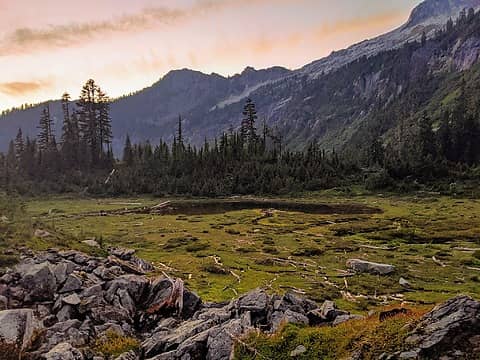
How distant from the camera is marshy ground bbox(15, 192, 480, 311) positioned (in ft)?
102

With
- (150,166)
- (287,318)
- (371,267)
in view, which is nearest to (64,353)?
(287,318)

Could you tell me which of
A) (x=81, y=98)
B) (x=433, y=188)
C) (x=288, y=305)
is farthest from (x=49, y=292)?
(x=81, y=98)

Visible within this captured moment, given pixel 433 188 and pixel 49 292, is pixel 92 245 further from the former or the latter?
pixel 433 188

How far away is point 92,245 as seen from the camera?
35500mm

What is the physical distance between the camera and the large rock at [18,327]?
55.4 ft

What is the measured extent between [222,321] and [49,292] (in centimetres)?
1021

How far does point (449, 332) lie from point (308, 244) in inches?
1502

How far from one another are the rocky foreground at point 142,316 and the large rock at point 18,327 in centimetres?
4

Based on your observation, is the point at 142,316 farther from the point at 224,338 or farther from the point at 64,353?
the point at 224,338

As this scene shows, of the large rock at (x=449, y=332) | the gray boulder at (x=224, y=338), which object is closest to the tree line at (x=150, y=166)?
the gray boulder at (x=224, y=338)

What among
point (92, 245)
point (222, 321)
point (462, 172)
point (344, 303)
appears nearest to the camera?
point (222, 321)

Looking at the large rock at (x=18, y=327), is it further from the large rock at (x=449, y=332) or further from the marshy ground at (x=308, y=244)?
the large rock at (x=449, y=332)

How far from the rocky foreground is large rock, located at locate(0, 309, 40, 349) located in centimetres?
4

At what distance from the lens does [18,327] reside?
687 inches
